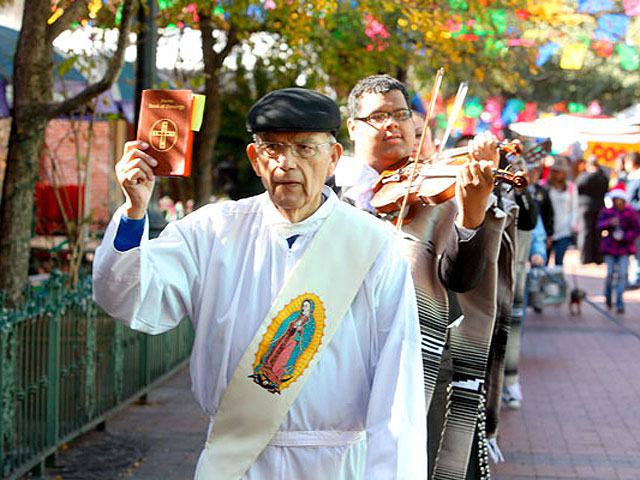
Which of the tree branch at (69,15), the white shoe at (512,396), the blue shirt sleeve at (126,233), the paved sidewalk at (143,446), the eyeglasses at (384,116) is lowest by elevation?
the paved sidewalk at (143,446)

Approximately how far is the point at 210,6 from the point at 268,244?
314 inches

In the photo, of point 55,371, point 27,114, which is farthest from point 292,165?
point 27,114

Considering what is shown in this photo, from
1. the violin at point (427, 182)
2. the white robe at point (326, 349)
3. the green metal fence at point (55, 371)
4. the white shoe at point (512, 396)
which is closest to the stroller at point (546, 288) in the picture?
the white shoe at point (512, 396)

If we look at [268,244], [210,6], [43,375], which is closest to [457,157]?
[268,244]

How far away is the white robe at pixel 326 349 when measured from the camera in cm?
363

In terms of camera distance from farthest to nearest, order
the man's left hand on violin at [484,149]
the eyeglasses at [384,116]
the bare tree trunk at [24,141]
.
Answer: the bare tree trunk at [24,141] < the eyeglasses at [384,116] < the man's left hand on violin at [484,149]

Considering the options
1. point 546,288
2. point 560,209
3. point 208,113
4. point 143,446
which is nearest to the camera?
point 143,446

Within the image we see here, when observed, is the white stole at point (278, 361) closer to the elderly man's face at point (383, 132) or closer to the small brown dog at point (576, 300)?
the elderly man's face at point (383, 132)

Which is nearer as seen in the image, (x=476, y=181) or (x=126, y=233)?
(x=126, y=233)

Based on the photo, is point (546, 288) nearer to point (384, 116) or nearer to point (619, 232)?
point (619, 232)

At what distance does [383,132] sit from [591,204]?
17959mm

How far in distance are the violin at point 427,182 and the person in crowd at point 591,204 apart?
17.5 meters

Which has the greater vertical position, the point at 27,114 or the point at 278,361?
the point at 27,114

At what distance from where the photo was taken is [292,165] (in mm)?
3705
